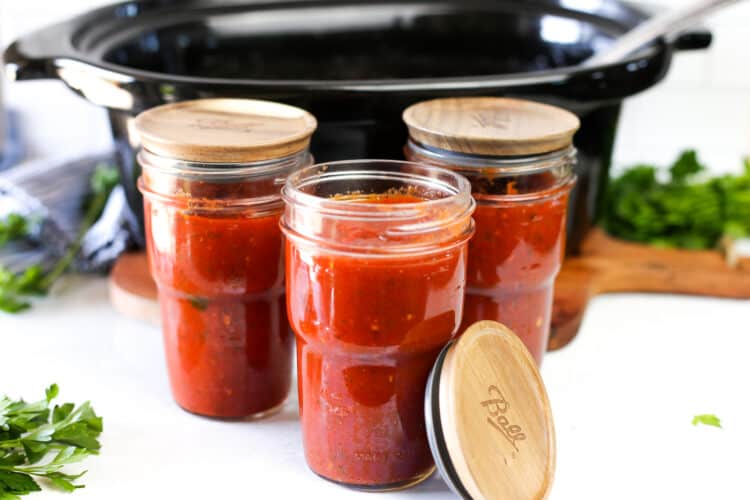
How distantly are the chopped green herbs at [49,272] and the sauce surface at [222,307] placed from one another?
367mm

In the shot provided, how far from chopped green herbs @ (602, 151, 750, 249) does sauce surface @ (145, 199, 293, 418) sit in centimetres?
70

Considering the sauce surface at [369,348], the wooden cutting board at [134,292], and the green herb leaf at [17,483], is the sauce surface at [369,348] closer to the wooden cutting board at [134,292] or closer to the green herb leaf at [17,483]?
the green herb leaf at [17,483]

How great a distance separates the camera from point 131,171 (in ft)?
3.86

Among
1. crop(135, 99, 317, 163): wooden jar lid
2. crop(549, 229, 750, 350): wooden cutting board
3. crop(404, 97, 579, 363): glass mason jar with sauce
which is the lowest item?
crop(549, 229, 750, 350): wooden cutting board

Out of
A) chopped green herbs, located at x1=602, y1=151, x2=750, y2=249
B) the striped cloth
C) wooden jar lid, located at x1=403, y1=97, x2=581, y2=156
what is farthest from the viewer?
chopped green herbs, located at x1=602, y1=151, x2=750, y2=249

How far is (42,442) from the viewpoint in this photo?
2.81 feet

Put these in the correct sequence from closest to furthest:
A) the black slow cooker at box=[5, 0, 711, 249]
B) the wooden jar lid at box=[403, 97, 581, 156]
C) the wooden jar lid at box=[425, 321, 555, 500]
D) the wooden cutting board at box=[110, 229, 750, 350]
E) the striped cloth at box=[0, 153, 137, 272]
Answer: the wooden jar lid at box=[425, 321, 555, 500] → the wooden jar lid at box=[403, 97, 581, 156] → the black slow cooker at box=[5, 0, 711, 249] → the wooden cutting board at box=[110, 229, 750, 350] → the striped cloth at box=[0, 153, 137, 272]

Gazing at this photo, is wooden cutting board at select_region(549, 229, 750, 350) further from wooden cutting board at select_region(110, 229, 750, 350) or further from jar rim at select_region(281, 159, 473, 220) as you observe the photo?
jar rim at select_region(281, 159, 473, 220)

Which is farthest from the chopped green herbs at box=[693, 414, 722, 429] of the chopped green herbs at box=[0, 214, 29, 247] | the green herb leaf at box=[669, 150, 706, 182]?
the chopped green herbs at box=[0, 214, 29, 247]

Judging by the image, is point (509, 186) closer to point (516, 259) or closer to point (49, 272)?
point (516, 259)

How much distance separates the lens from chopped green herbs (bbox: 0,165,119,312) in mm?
1226

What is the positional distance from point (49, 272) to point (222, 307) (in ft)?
1.64

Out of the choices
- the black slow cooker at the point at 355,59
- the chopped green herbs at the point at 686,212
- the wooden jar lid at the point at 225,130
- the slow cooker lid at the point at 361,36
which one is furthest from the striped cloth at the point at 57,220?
the chopped green herbs at the point at 686,212

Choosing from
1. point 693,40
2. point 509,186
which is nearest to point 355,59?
point 693,40
